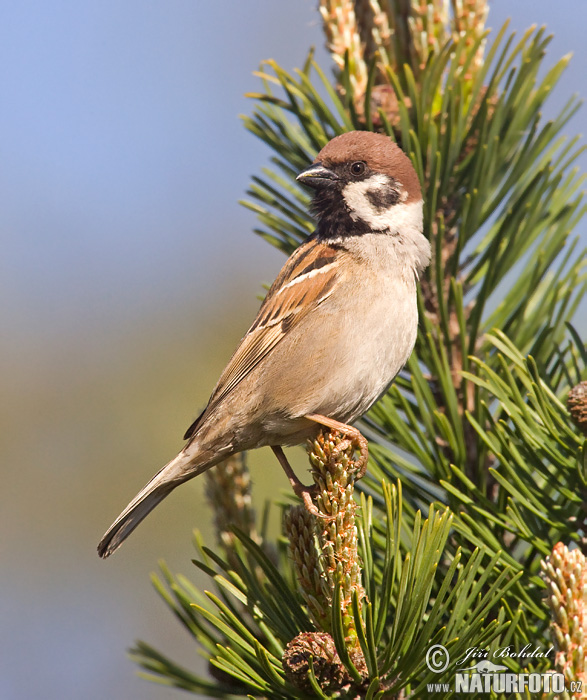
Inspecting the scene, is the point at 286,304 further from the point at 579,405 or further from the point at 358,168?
the point at 579,405

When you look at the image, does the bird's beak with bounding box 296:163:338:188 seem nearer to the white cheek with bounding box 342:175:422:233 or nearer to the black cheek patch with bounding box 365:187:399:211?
the white cheek with bounding box 342:175:422:233

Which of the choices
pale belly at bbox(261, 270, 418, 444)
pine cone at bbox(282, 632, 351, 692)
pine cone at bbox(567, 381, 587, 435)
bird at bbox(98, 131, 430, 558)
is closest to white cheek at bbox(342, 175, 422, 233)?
bird at bbox(98, 131, 430, 558)

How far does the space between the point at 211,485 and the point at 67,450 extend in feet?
7.58

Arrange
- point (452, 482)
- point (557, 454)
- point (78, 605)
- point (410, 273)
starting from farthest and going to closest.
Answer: point (78, 605)
point (410, 273)
point (452, 482)
point (557, 454)

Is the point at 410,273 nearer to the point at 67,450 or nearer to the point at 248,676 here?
the point at 248,676

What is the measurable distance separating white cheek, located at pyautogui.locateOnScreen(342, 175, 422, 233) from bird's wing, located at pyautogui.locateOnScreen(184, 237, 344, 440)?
0.59 ft

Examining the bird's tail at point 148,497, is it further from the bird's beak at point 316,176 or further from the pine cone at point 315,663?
the pine cone at point 315,663

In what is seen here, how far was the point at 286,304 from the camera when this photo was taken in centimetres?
278

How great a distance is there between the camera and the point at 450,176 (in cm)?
219

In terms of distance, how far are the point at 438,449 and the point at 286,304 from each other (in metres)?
0.97

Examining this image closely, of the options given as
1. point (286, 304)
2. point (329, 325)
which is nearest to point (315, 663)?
point (329, 325)

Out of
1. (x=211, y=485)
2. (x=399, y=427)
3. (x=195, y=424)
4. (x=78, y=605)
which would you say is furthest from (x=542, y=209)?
(x=78, y=605)

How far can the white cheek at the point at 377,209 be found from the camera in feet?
9.11

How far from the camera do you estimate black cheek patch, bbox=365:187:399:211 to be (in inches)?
112
